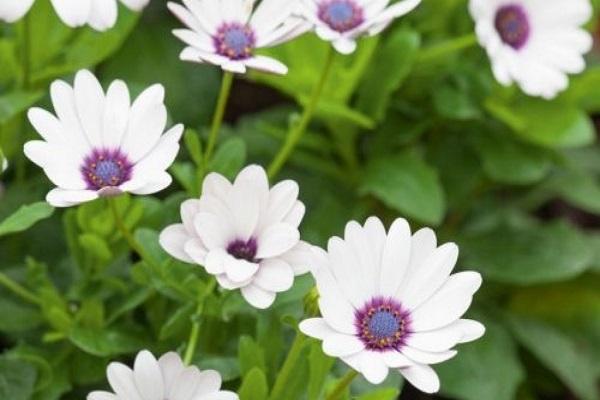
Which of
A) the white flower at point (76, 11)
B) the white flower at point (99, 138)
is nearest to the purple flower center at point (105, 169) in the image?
the white flower at point (99, 138)

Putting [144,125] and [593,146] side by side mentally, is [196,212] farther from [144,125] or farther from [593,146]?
[593,146]

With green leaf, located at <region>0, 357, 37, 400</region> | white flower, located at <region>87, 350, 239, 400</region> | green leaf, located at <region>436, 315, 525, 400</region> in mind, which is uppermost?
green leaf, located at <region>436, 315, 525, 400</region>

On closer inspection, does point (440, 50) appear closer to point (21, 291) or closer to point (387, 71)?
point (387, 71)

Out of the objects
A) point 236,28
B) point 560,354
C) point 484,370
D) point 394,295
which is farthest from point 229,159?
point 560,354

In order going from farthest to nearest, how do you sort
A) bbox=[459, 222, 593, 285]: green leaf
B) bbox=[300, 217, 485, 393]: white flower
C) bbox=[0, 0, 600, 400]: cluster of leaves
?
bbox=[459, 222, 593, 285]: green leaf → bbox=[0, 0, 600, 400]: cluster of leaves → bbox=[300, 217, 485, 393]: white flower

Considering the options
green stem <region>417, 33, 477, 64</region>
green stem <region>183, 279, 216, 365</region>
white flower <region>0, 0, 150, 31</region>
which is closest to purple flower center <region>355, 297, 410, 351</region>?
green stem <region>183, 279, 216, 365</region>

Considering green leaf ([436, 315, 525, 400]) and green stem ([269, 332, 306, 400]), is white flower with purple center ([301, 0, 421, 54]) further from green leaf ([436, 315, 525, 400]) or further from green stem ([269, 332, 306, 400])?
green leaf ([436, 315, 525, 400])
